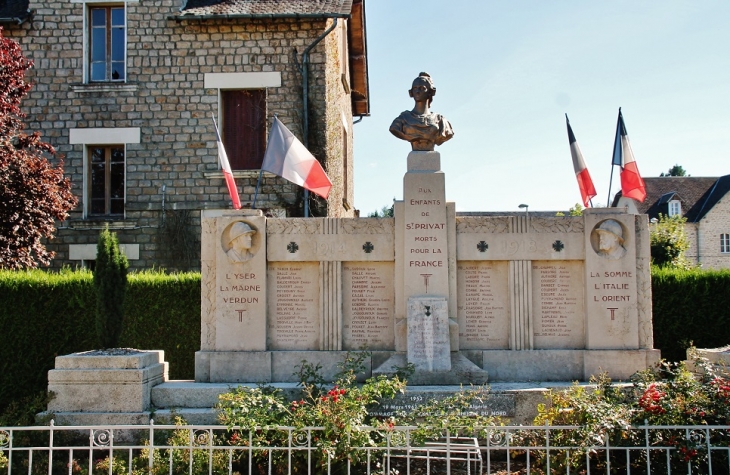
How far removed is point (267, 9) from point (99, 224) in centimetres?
570

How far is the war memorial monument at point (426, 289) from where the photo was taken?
7.71 meters

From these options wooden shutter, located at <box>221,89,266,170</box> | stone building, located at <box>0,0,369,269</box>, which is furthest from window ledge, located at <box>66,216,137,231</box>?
wooden shutter, located at <box>221,89,266,170</box>

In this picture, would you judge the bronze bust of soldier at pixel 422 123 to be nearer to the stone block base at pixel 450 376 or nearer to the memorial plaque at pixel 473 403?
the stone block base at pixel 450 376

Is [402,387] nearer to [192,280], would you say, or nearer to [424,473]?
[424,473]

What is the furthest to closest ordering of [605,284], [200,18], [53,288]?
[200,18], [53,288], [605,284]

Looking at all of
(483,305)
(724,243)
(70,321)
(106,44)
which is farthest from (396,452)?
(724,243)

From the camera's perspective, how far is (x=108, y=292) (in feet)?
26.8

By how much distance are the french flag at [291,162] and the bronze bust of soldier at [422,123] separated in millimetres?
1197

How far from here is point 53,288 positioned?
10.2 m

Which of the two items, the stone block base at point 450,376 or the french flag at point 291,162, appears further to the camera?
the french flag at point 291,162

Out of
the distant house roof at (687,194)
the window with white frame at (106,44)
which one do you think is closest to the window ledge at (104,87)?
the window with white frame at (106,44)

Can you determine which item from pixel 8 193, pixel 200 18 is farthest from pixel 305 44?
pixel 8 193

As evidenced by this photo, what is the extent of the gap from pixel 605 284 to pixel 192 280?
6278 millimetres

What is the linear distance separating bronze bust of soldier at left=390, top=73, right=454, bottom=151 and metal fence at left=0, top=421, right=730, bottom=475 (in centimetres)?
358
